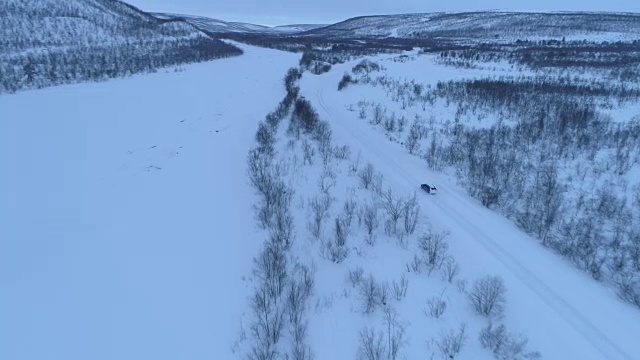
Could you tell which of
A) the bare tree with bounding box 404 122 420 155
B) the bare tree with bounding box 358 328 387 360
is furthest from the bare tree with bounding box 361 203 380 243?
the bare tree with bounding box 404 122 420 155

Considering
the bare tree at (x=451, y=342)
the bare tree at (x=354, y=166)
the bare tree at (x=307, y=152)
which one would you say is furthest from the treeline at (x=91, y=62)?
the bare tree at (x=451, y=342)

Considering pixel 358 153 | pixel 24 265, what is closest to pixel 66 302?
pixel 24 265

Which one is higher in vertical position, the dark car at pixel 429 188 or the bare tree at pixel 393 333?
the dark car at pixel 429 188

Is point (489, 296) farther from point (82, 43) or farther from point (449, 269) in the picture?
point (82, 43)

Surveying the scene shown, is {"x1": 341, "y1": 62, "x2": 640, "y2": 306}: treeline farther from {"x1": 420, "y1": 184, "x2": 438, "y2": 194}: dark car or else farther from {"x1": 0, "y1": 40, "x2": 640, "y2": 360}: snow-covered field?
{"x1": 420, "y1": 184, "x2": 438, "y2": 194}: dark car

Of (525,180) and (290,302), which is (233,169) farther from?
(525,180)

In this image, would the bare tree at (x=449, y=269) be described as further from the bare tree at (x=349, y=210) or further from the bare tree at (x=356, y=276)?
the bare tree at (x=349, y=210)

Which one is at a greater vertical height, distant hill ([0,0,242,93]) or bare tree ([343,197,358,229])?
distant hill ([0,0,242,93])
